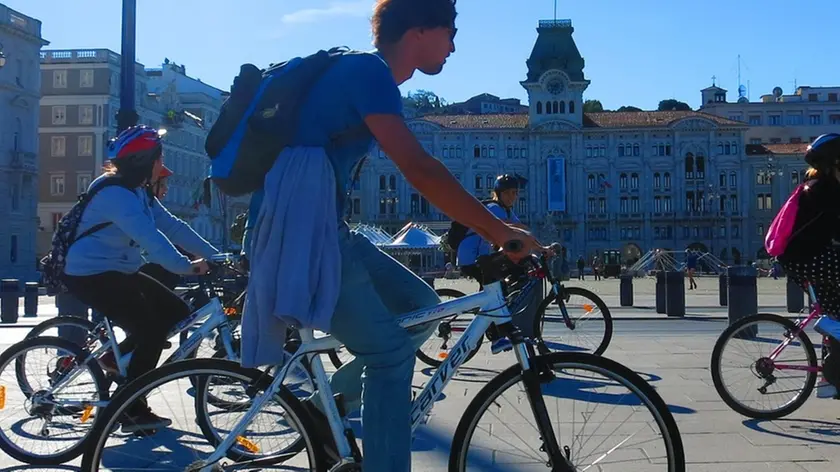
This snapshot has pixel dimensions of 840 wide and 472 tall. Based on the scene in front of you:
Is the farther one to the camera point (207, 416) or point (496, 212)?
point (496, 212)

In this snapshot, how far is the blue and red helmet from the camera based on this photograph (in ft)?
16.9

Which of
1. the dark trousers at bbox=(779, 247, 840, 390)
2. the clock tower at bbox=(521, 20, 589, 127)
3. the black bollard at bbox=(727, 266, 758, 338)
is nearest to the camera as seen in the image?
the dark trousers at bbox=(779, 247, 840, 390)

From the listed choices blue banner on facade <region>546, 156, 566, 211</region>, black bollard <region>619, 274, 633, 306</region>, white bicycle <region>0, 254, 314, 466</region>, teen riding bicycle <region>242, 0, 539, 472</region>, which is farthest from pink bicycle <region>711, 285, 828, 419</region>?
blue banner on facade <region>546, 156, 566, 211</region>

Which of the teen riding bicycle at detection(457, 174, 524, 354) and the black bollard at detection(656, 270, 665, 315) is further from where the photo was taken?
the black bollard at detection(656, 270, 665, 315)

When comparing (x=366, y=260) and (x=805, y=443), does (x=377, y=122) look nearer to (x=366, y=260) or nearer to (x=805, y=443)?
(x=366, y=260)

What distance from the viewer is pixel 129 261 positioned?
16.8 ft

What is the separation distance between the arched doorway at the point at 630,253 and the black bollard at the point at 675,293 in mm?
74266

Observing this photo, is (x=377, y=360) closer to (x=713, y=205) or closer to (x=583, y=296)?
(x=583, y=296)

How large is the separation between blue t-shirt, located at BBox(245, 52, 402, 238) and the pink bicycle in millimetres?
3523

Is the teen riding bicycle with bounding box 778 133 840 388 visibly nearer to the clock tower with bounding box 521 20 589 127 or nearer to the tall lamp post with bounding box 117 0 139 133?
the tall lamp post with bounding box 117 0 139 133

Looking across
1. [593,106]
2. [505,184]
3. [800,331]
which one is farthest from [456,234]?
[593,106]

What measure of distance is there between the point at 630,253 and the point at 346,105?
296ft

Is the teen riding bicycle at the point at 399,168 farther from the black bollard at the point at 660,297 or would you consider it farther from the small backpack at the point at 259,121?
the black bollard at the point at 660,297

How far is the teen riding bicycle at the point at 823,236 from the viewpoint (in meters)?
5.32
